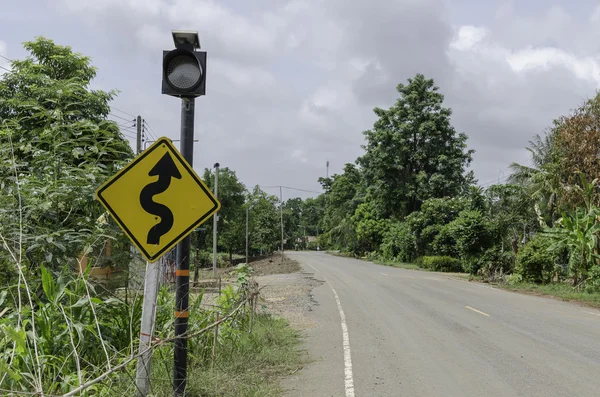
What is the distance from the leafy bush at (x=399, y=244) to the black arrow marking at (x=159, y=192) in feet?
127

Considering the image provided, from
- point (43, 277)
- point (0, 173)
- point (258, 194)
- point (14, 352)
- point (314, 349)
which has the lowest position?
point (314, 349)

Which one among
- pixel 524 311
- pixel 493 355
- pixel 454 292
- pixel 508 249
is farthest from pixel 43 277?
pixel 508 249

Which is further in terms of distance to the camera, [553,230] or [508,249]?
[508,249]

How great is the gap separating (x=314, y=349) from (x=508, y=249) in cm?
2494

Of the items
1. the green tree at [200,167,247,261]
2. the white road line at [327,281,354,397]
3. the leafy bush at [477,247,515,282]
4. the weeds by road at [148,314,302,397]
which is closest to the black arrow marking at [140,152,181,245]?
the weeds by road at [148,314,302,397]

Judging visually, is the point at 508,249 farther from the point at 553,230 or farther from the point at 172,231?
the point at 172,231

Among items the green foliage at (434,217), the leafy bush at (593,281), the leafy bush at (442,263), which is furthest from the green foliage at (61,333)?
the green foliage at (434,217)

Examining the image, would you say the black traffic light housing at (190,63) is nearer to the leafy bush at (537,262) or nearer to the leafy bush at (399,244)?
the leafy bush at (537,262)

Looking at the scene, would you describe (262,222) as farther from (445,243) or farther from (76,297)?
(76,297)

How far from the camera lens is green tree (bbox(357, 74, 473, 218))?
45.2m

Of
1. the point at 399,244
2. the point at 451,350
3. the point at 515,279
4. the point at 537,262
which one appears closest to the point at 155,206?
the point at 451,350

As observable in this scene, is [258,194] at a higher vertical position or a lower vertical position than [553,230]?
higher

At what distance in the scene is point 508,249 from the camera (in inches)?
1228

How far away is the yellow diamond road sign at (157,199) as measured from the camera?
16.3ft
